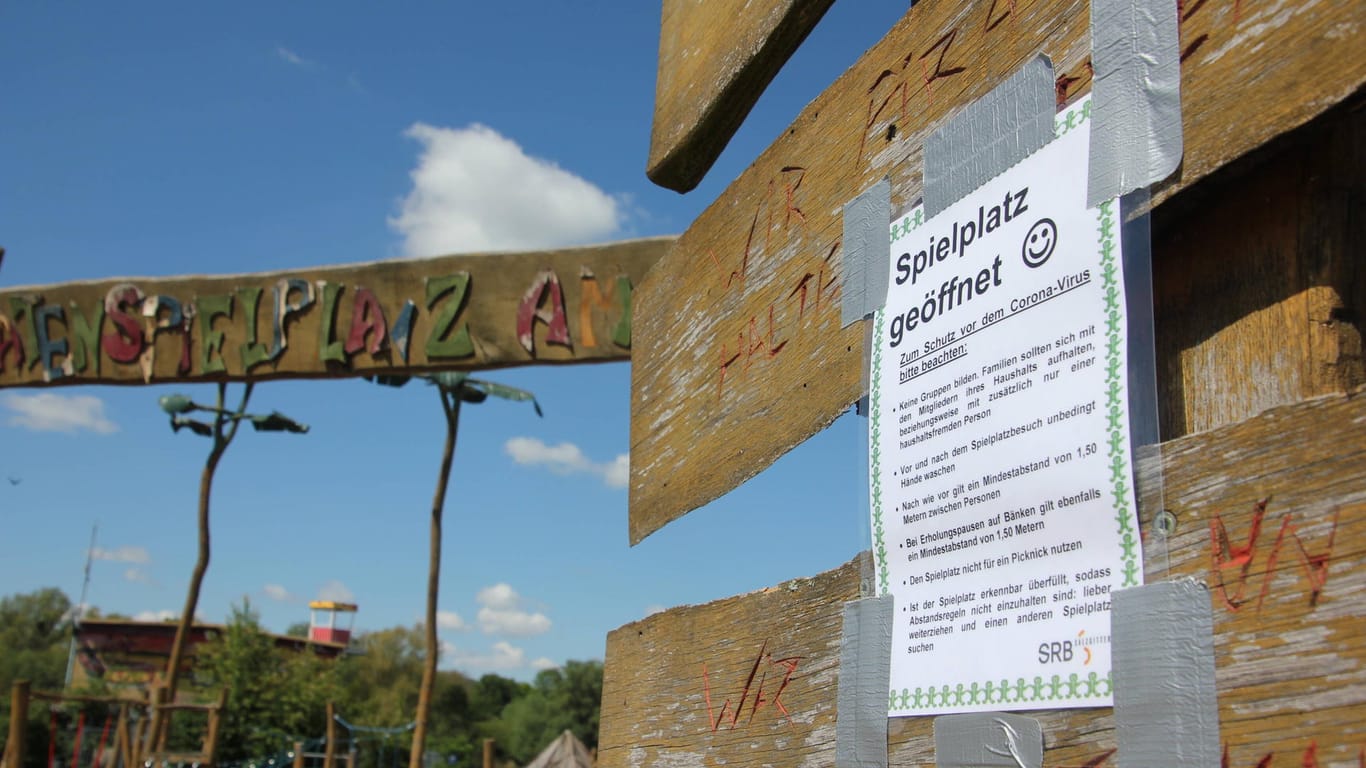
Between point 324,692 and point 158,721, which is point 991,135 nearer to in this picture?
point 158,721

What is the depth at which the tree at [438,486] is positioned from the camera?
10.9m

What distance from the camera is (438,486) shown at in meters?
11.8

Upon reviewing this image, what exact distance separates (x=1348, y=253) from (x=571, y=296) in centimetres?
411

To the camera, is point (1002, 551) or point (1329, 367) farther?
point (1002, 551)

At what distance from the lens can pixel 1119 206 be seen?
889 millimetres

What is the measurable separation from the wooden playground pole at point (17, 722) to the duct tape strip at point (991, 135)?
11.2m

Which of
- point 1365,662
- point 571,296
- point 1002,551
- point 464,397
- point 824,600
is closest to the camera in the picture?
point 1365,662

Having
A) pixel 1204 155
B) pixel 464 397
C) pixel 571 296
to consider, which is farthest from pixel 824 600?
pixel 464 397

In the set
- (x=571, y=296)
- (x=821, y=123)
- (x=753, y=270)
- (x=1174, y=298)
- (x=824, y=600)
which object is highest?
(x=571, y=296)

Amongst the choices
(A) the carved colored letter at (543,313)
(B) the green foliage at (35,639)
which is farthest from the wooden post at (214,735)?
(B) the green foliage at (35,639)

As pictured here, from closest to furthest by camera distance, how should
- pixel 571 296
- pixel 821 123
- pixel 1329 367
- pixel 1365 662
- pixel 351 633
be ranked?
1. pixel 1365 662
2. pixel 1329 367
3. pixel 821 123
4. pixel 571 296
5. pixel 351 633

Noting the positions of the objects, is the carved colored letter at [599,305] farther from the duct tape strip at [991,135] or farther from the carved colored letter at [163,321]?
the duct tape strip at [991,135]

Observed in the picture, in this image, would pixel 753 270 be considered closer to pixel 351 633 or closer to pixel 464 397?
pixel 464 397

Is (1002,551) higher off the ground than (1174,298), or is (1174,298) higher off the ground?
(1174,298)
